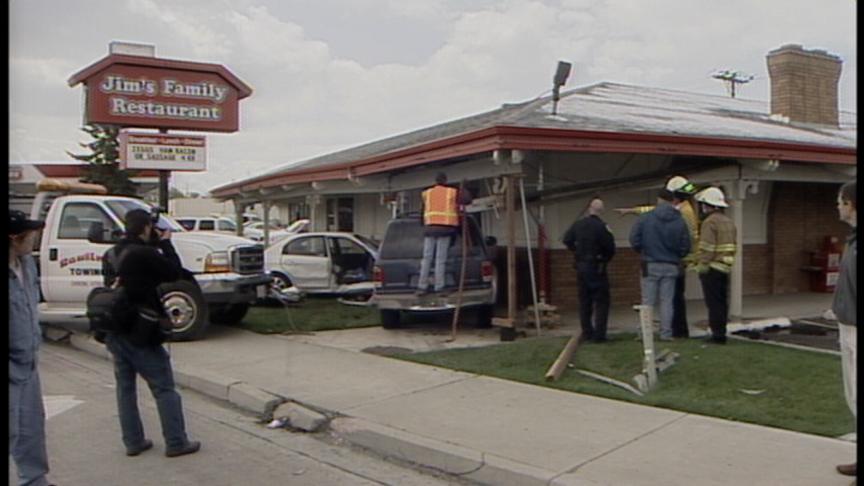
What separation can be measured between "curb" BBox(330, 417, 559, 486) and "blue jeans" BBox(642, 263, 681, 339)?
177 inches

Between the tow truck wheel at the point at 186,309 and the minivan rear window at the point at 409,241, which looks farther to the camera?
the minivan rear window at the point at 409,241

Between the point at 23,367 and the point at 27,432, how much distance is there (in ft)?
1.28

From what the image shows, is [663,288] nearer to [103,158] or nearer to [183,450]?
[183,450]

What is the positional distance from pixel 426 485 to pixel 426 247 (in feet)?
19.5

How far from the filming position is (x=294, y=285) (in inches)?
613

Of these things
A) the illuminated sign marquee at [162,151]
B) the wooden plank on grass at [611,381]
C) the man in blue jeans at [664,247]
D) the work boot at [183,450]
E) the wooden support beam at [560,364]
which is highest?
the illuminated sign marquee at [162,151]

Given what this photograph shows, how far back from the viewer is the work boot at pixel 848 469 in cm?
518

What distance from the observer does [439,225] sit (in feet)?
37.1

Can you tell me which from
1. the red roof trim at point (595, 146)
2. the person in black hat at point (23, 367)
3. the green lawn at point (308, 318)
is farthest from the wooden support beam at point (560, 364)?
the person in black hat at point (23, 367)

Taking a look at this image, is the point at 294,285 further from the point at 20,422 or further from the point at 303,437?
the point at 20,422

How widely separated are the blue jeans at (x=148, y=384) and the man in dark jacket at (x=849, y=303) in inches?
183

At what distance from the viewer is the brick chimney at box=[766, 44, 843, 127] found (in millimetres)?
18047

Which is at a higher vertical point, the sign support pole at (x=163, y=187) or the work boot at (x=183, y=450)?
the sign support pole at (x=163, y=187)

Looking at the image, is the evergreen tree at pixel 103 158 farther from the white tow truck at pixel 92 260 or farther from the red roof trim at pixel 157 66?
the white tow truck at pixel 92 260
